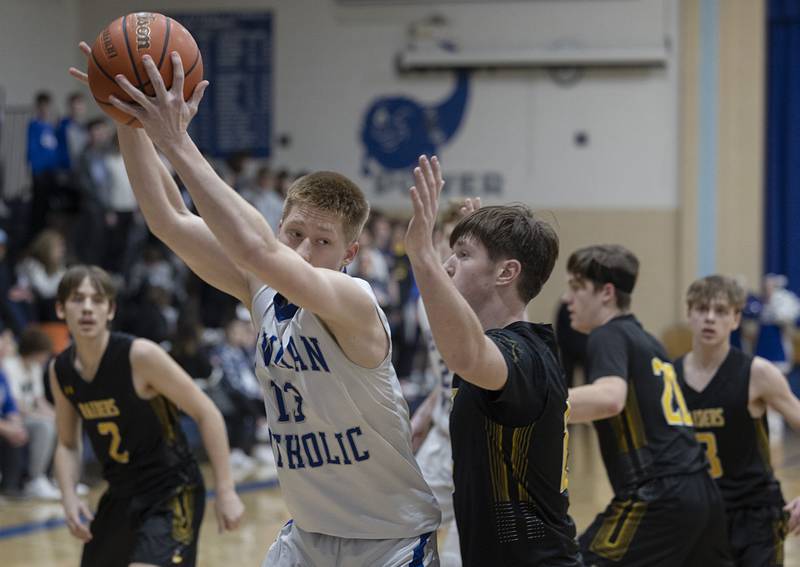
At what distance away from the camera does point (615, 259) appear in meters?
4.27

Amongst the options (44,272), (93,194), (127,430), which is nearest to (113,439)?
(127,430)

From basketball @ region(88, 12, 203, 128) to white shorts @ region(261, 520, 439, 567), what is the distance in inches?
46.2

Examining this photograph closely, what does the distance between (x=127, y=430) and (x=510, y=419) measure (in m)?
2.06

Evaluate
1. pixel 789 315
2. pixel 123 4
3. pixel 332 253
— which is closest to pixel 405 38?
pixel 123 4

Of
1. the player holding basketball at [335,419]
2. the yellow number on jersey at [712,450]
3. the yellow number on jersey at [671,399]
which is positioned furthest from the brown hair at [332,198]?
the yellow number on jersey at [712,450]

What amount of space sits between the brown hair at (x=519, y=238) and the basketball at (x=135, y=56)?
0.78 m

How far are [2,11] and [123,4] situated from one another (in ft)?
9.53

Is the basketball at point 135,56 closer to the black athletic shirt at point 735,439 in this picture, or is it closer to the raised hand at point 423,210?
the raised hand at point 423,210

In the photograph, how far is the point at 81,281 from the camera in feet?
15.1

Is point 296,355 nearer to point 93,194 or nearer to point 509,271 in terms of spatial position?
point 509,271

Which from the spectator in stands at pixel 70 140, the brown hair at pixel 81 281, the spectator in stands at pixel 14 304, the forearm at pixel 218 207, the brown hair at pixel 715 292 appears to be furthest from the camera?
the spectator in stands at pixel 70 140

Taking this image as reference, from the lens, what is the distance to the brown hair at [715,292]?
4.71 m

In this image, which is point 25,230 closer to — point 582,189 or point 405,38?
point 405,38

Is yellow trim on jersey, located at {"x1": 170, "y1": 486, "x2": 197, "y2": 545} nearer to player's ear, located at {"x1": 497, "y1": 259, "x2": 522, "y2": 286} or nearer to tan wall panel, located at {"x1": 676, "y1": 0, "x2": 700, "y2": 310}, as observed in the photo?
player's ear, located at {"x1": 497, "y1": 259, "x2": 522, "y2": 286}
